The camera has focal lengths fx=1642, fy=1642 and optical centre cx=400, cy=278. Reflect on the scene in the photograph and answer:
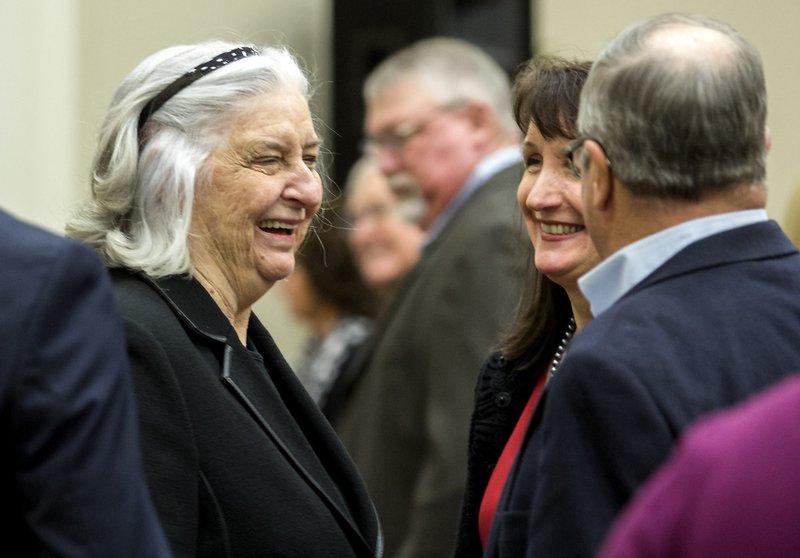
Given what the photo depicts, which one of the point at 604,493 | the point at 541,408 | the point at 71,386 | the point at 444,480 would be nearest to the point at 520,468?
the point at 541,408

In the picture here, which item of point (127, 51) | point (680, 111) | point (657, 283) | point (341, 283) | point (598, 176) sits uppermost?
point (680, 111)

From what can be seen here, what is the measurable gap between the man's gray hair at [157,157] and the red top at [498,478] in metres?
0.74

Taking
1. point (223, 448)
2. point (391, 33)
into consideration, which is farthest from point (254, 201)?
point (391, 33)

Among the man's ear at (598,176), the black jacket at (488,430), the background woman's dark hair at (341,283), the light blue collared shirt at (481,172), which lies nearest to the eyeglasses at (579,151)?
the man's ear at (598,176)

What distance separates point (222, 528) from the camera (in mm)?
2871

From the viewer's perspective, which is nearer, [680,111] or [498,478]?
[680,111]

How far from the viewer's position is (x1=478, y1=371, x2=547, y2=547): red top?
3.26m

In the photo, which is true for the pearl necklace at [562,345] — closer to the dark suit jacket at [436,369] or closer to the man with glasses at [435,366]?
the man with glasses at [435,366]

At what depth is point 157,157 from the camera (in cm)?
327

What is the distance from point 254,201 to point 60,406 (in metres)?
1.31

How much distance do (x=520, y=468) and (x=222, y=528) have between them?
0.60 m

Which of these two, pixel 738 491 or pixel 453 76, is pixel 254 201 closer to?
pixel 738 491

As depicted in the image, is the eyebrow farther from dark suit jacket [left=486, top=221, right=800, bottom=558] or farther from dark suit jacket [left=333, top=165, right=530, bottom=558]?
dark suit jacket [left=333, top=165, right=530, bottom=558]

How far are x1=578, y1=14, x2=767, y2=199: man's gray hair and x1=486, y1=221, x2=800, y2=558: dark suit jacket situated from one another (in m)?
0.11
